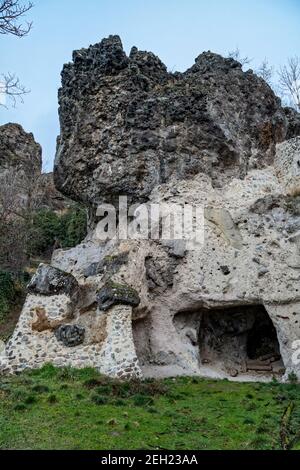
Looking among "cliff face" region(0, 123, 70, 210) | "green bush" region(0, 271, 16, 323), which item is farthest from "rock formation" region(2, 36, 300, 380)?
"cliff face" region(0, 123, 70, 210)

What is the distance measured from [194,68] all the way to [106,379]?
13.2m

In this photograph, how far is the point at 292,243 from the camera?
15.2 m

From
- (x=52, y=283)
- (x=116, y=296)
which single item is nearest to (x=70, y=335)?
(x=116, y=296)

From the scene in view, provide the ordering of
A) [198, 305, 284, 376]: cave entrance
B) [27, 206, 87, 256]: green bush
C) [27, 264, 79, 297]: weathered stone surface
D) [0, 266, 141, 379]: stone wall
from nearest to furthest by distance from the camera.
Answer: [0, 266, 141, 379]: stone wall, [27, 264, 79, 297]: weathered stone surface, [198, 305, 284, 376]: cave entrance, [27, 206, 87, 256]: green bush

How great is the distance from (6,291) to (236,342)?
9.08 meters

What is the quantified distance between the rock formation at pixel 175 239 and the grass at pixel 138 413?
1.19 m

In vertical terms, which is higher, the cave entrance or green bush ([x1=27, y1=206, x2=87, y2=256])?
green bush ([x1=27, y1=206, x2=87, y2=256])

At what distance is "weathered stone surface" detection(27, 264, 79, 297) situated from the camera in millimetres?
14227

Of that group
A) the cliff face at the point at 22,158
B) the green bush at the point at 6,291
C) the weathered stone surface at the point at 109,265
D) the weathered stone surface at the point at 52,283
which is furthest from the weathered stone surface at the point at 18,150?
the weathered stone surface at the point at 52,283

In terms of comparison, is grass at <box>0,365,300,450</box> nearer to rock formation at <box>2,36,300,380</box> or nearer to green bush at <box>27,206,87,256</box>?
rock formation at <box>2,36,300,380</box>

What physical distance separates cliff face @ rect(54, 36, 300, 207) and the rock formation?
45mm

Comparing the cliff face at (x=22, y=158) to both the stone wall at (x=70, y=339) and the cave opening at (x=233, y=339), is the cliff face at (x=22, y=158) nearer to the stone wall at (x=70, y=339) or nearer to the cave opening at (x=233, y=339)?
the stone wall at (x=70, y=339)

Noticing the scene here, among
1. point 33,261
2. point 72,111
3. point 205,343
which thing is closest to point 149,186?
point 72,111

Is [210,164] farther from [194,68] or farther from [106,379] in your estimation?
[106,379]
